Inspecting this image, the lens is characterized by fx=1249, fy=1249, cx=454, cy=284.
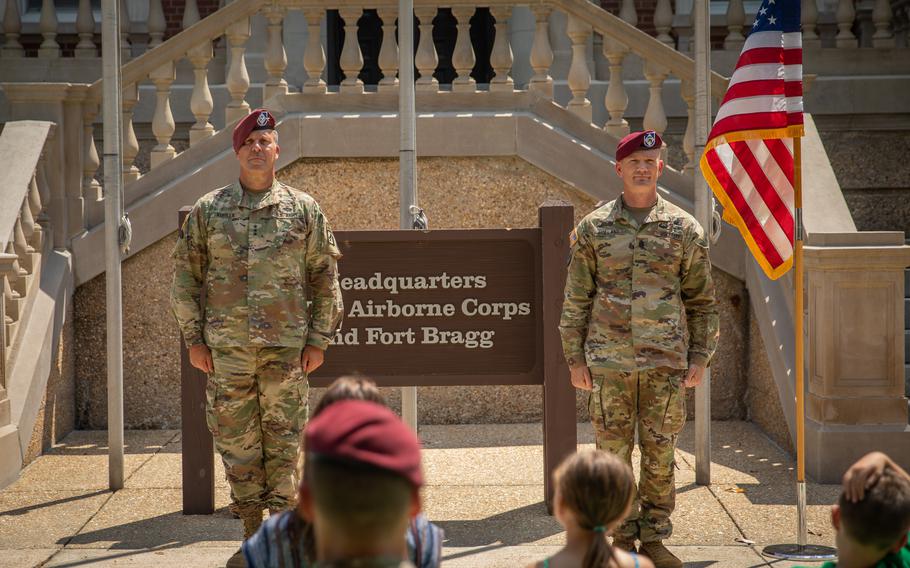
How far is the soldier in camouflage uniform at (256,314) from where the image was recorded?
5285 millimetres

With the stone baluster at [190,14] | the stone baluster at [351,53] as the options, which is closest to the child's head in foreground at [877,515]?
the stone baluster at [351,53]

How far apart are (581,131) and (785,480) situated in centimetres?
296

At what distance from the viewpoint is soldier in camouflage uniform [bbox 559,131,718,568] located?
17.3 ft

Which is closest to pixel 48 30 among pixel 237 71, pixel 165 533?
pixel 237 71

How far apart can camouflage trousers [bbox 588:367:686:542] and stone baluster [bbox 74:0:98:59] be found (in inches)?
299

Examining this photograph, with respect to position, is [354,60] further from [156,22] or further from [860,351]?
[860,351]

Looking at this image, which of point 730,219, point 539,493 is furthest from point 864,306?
point 539,493

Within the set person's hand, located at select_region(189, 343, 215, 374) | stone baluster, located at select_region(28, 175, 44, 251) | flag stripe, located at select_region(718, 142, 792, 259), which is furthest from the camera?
stone baluster, located at select_region(28, 175, 44, 251)

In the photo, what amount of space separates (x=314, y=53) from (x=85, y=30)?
3564mm

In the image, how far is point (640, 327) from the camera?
17.3 feet

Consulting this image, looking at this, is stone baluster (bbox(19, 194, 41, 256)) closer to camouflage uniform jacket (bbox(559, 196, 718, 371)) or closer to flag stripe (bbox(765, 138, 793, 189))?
camouflage uniform jacket (bbox(559, 196, 718, 371))

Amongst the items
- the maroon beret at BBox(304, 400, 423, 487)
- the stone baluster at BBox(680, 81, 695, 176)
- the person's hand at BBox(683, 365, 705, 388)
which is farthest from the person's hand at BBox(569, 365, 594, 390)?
the stone baluster at BBox(680, 81, 695, 176)

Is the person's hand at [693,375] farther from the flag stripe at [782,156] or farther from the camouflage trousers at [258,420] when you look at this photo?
the camouflage trousers at [258,420]

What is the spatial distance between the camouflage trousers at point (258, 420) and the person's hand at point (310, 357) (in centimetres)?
3
